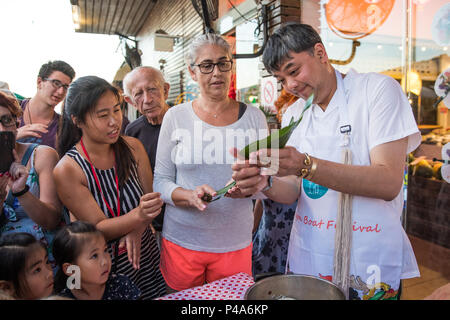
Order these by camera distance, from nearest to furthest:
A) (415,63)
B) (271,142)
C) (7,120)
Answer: (271,142) → (7,120) → (415,63)

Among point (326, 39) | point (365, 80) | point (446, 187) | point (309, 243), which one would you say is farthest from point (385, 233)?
point (326, 39)

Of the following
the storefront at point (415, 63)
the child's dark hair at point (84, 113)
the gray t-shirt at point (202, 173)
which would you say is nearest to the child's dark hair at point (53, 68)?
the child's dark hair at point (84, 113)

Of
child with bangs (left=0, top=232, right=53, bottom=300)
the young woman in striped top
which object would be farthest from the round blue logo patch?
child with bangs (left=0, top=232, right=53, bottom=300)

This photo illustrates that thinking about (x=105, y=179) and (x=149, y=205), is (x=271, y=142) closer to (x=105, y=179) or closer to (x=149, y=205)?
(x=149, y=205)

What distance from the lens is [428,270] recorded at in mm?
3078

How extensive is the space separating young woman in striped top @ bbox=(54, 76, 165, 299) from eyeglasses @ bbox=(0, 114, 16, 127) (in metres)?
0.26

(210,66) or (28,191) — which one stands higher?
(210,66)

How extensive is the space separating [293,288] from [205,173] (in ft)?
2.93

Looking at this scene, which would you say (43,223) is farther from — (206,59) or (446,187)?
(446,187)

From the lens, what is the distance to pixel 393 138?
1.24 m

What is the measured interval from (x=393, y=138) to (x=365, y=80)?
0.30 m

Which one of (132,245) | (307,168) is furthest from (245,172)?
(132,245)

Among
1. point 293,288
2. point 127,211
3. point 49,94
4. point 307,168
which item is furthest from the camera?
point 49,94

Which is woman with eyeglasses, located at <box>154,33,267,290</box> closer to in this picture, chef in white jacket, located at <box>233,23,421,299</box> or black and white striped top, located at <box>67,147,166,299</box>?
black and white striped top, located at <box>67,147,166,299</box>
